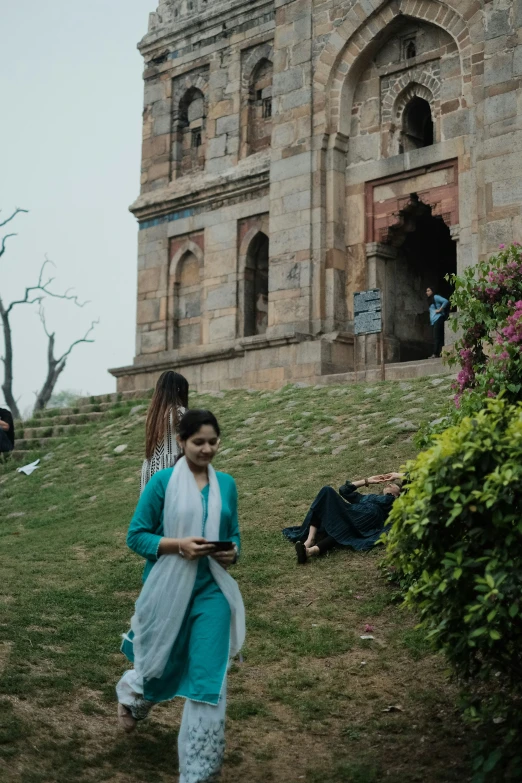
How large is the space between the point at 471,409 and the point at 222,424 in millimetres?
8691

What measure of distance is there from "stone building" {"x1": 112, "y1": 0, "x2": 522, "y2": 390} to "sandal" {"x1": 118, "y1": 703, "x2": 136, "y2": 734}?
11683mm

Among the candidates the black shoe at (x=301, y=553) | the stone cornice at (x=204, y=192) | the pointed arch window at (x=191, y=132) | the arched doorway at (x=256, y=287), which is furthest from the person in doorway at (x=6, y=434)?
the pointed arch window at (x=191, y=132)

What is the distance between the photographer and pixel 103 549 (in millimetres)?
9758

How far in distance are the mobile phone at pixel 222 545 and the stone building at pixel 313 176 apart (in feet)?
38.5

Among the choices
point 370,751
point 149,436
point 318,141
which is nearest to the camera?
point 370,751

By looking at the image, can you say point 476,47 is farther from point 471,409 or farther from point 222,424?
→ point 471,409

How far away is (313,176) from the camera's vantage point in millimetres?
18156

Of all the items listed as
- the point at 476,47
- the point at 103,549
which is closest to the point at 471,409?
the point at 103,549

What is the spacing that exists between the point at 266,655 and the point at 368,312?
973 centimetres

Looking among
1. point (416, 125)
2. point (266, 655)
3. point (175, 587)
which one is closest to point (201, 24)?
point (416, 125)

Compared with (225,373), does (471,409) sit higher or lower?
lower

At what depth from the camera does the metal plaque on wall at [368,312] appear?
619 inches

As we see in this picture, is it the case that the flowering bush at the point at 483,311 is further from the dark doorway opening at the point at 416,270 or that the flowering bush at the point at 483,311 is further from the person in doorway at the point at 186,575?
the dark doorway opening at the point at 416,270

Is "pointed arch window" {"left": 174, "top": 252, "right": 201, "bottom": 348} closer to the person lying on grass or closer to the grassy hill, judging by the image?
the grassy hill
